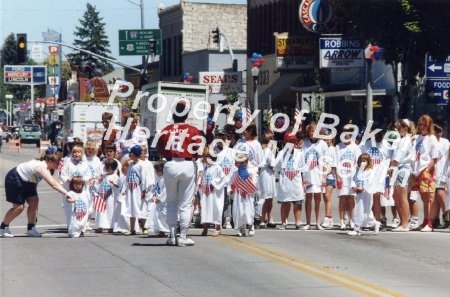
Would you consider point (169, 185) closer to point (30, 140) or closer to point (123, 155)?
point (123, 155)

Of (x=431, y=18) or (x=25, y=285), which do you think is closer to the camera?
(x=25, y=285)

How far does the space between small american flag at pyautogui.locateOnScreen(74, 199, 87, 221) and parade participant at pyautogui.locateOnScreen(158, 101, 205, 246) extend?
2199mm

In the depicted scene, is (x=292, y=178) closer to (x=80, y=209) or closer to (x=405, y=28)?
(x=80, y=209)

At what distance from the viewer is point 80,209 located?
56.9 feet

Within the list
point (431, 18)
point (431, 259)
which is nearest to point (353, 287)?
point (431, 259)

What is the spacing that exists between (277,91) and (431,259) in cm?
3819

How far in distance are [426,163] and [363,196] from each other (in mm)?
1338

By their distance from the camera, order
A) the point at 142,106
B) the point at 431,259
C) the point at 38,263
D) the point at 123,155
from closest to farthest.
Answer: the point at 38,263 < the point at 431,259 < the point at 123,155 < the point at 142,106

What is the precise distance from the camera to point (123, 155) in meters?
21.0

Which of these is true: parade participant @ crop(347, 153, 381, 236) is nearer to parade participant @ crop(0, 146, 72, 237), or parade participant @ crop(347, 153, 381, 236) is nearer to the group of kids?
the group of kids

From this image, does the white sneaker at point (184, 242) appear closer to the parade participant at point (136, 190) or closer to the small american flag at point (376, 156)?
the parade participant at point (136, 190)

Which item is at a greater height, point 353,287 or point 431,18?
point 431,18

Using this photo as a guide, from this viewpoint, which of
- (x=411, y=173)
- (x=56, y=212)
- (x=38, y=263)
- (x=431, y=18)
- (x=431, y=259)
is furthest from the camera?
(x=431, y=18)

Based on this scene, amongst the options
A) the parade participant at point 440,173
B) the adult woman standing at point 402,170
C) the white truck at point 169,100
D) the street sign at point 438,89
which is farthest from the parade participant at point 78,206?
the white truck at point 169,100
